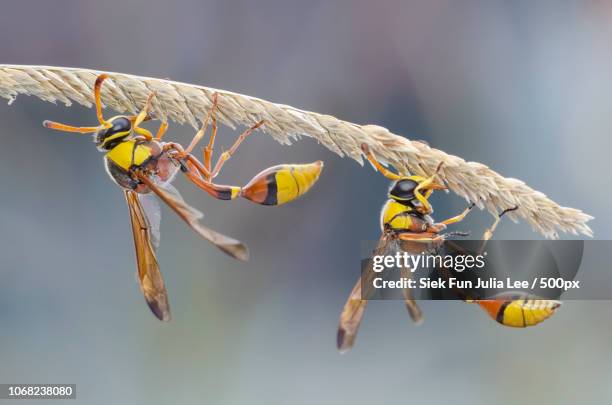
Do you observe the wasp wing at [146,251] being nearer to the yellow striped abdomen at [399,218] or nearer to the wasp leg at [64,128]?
the wasp leg at [64,128]

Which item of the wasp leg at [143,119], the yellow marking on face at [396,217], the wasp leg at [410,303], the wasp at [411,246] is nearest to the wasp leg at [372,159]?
the wasp at [411,246]

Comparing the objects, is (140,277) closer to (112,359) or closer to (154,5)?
(112,359)

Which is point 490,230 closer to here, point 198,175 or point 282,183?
point 282,183

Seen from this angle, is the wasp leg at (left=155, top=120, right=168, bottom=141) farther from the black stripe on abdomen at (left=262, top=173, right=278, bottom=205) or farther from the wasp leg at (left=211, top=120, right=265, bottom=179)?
the black stripe on abdomen at (left=262, top=173, right=278, bottom=205)

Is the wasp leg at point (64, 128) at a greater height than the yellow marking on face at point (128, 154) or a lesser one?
greater

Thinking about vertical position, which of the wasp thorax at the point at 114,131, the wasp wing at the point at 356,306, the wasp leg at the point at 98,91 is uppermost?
the wasp leg at the point at 98,91

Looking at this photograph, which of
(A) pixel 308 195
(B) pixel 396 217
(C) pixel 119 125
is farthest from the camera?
(A) pixel 308 195

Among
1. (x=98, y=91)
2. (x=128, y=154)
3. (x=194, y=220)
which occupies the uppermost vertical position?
(x=98, y=91)

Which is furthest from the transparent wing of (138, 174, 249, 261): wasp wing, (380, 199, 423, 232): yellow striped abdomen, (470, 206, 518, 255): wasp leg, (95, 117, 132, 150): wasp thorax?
(470, 206, 518, 255): wasp leg

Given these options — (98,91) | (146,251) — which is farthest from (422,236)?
(98,91)

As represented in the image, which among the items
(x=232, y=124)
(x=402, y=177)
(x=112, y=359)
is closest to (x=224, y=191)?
(x=232, y=124)
